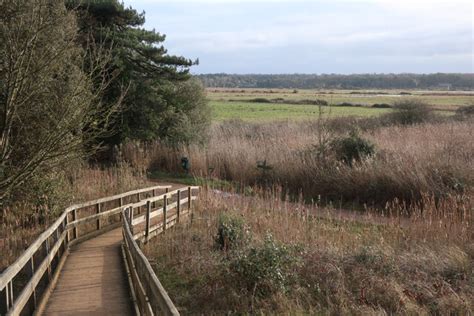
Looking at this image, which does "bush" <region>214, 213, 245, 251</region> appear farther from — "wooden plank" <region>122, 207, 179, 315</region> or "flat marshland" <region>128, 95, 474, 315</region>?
"wooden plank" <region>122, 207, 179, 315</region>

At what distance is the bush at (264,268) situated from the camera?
→ 8.27 m

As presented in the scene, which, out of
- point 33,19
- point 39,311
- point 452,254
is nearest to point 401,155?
point 452,254

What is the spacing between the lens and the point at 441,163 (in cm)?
1634

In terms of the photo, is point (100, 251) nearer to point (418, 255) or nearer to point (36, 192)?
point (36, 192)

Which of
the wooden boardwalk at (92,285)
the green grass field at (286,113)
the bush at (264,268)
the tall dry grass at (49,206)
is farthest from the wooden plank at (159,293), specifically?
the green grass field at (286,113)

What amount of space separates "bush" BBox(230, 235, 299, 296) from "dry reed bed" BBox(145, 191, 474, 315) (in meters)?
0.12

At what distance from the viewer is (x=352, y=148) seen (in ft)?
64.7

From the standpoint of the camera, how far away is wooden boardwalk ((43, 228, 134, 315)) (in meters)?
7.07

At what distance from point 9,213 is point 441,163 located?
1273 centimetres

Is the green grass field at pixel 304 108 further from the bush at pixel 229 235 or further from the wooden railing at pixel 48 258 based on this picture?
the bush at pixel 229 235

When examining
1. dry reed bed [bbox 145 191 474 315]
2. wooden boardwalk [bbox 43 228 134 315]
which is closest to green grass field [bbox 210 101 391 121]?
dry reed bed [bbox 145 191 474 315]

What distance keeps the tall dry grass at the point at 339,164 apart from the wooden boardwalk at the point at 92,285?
742 cm

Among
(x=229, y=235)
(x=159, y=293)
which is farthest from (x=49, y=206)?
(x=159, y=293)

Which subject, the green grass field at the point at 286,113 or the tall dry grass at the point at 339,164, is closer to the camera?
the tall dry grass at the point at 339,164
